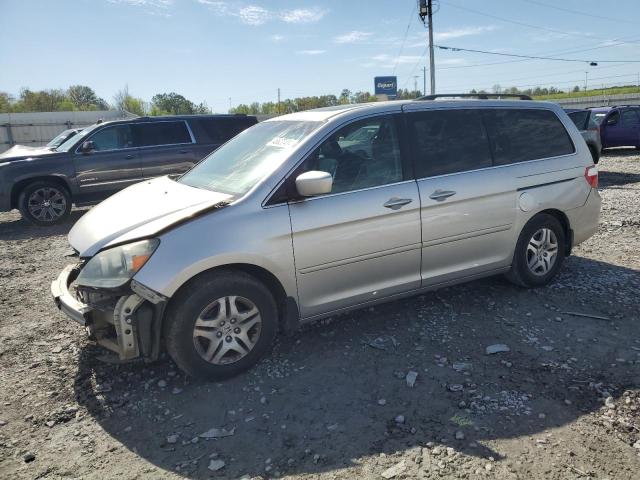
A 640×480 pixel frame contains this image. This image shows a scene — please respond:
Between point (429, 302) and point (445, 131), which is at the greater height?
point (445, 131)

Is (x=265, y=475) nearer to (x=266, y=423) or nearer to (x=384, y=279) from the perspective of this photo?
(x=266, y=423)

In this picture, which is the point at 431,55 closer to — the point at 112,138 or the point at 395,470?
the point at 112,138

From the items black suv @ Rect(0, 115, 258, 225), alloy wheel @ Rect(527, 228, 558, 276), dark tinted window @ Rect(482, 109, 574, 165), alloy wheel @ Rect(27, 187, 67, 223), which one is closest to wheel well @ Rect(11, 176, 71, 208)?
black suv @ Rect(0, 115, 258, 225)

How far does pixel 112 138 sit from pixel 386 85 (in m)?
29.0

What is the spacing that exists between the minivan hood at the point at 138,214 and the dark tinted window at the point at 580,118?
39.4 feet

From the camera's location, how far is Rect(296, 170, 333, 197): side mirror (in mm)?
3352

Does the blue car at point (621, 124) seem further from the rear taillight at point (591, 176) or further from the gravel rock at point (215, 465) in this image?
the gravel rock at point (215, 465)

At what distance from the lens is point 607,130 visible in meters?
16.8

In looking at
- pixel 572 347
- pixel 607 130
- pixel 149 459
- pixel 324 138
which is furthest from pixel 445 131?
pixel 607 130

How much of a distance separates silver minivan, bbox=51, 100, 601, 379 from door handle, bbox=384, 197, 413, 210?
0.04 feet

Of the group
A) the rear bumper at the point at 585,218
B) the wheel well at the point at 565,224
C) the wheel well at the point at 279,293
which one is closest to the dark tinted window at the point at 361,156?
the wheel well at the point at 279,293

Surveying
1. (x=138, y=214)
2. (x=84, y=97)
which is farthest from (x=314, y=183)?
A: (x=84, y=97)

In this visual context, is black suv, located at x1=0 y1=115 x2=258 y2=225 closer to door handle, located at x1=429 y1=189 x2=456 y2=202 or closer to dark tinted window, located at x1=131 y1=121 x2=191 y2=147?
dark tinted window, located at x1=131 y1=121 x2=191 y2=147

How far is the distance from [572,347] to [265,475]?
2539mm
